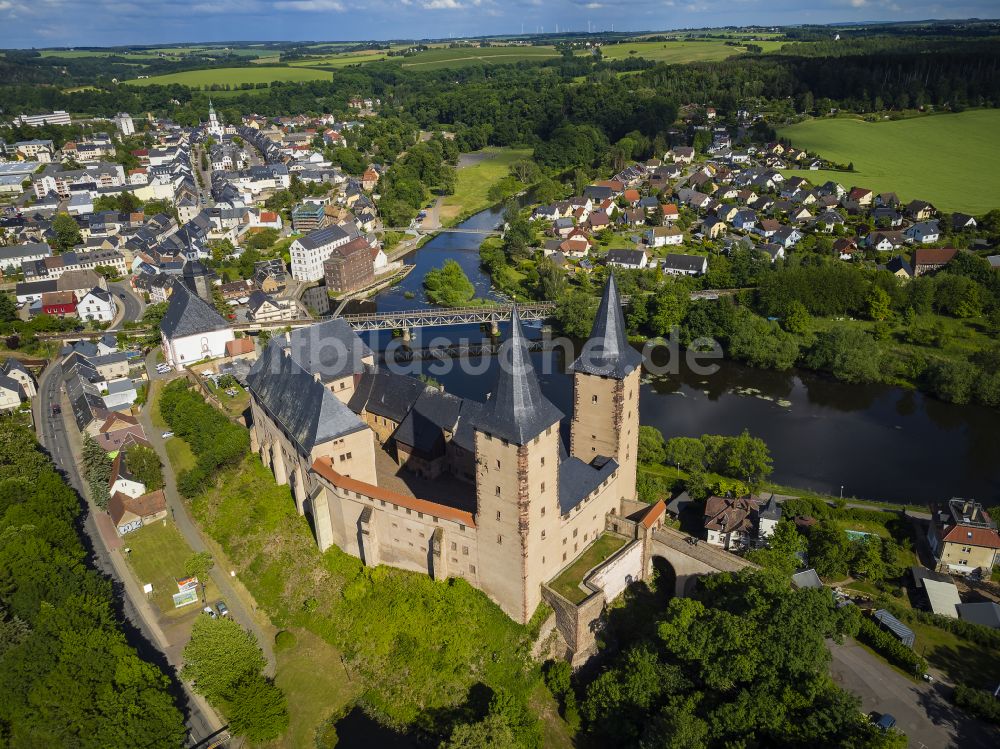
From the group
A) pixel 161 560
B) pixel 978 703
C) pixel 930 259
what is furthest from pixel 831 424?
pixel 161 560

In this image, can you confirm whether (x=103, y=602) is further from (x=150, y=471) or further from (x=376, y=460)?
(x=376, y=460)

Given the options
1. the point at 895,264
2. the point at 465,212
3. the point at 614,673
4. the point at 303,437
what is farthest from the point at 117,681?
the point at 465,212

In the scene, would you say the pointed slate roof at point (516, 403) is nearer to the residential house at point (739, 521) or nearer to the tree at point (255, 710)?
the tree at point (255, 710)

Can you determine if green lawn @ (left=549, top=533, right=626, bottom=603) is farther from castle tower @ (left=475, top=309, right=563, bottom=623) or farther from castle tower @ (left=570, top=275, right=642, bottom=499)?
castle tower @ (left=570, top=275, right=642, bottom=499)

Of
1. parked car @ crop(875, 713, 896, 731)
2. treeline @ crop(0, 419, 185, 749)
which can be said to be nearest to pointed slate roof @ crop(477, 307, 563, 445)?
parked car @ crop(875, 713, 896, 731)

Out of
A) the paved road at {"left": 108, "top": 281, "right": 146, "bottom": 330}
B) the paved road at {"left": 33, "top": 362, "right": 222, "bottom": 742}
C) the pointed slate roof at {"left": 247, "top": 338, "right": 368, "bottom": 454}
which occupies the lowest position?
the paved road at {"left": 33, "top": 362, "right": 222, "bottom": 742}

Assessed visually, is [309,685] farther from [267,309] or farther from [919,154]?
[919,154]
